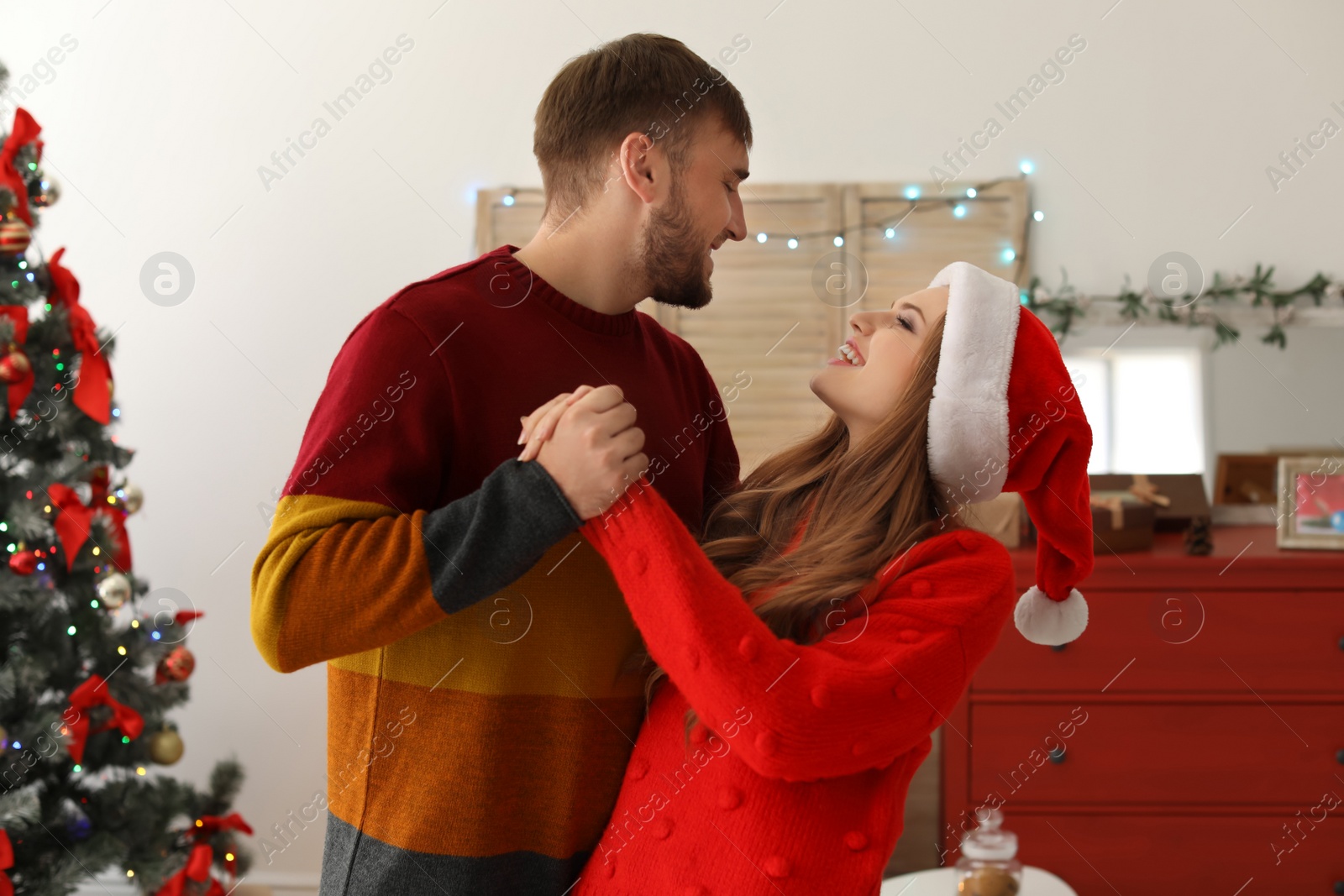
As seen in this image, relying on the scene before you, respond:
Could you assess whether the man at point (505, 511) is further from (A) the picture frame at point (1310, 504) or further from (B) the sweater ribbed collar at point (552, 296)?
(A) the picture frame at point (1310, 504)

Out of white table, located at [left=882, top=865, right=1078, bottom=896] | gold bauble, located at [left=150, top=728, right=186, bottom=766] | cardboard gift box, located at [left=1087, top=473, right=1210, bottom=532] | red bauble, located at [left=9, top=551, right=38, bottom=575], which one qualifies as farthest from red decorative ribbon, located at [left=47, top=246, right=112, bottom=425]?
cardboard gift box, located at [left=1087, top=473, right=1210, bottom=532]

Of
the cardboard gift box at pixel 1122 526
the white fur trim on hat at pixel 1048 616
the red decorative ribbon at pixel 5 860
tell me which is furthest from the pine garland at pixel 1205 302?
the red decorative ribbon at pixel 5 860

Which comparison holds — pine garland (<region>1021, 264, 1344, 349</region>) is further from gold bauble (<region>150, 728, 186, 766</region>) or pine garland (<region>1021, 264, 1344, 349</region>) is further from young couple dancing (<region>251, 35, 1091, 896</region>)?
gold bauble (<region>150, 728, 186, 766</region>)

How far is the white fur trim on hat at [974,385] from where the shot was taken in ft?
3.58

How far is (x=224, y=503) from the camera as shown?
2842 millimetres

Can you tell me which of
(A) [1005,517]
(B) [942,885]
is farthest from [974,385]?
(A) [1005,517]

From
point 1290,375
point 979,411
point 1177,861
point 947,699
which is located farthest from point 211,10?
point 1177,861

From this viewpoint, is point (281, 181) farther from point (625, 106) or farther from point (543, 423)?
point (543, 423)

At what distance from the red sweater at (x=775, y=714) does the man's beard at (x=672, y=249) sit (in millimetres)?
345

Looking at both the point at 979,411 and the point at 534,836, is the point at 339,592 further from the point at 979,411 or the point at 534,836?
the point at 979,411

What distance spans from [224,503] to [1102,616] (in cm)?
237

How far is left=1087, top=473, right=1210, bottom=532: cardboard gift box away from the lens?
2.66 metres

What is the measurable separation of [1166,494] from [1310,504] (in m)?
0.33

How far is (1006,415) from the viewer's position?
42.8 inches
